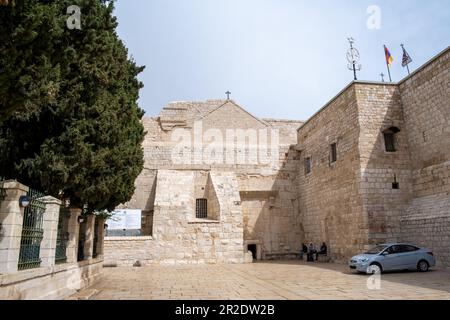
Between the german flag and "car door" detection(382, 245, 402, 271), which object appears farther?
the german flag

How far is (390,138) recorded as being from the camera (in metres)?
13.6

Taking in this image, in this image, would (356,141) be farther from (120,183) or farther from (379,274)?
(120,183)

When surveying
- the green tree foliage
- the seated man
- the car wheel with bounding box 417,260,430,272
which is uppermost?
the green tree foliage

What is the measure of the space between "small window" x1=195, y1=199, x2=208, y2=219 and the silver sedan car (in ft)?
31.3

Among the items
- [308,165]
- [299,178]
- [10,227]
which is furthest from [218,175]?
[10,227]

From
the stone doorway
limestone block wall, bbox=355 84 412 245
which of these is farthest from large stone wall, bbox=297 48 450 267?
the stone doorway

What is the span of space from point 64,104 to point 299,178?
608 inches

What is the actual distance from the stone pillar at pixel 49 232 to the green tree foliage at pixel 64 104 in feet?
1.54

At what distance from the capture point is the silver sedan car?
10242mm

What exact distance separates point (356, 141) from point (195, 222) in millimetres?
8088

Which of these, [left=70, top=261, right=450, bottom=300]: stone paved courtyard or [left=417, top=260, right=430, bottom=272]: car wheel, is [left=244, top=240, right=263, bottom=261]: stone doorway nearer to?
[left=70, top=261, right=450, bottom=300]: stone paved courtyard

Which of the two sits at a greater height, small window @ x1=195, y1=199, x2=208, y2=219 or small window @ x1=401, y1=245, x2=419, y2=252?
small window @ x1=195, y1=199, x2=208, y2=219

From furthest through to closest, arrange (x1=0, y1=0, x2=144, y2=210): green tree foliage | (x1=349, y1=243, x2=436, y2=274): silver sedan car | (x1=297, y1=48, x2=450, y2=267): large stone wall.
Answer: (x1=297, y1=48, x2=450, y2=267): large stone wall
(x1=349, y1=243, x2=436, y2=274): silver sedan car
(x1=0, y1=0, x2=144, y2=210): green tree foliage

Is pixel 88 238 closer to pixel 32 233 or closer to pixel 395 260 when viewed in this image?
pixel 32 233
